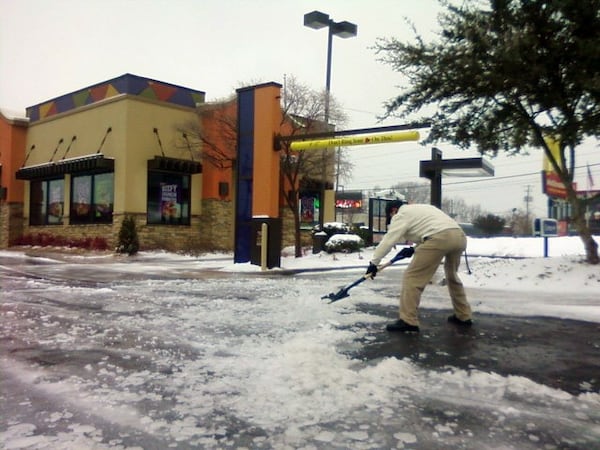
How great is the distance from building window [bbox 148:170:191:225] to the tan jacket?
63.2 feet

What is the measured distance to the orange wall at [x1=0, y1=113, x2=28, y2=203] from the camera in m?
28.5

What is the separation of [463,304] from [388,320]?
0.91 meters

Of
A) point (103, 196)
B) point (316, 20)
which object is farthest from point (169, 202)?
point (316, 20)

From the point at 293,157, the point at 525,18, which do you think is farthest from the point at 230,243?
the point at 525,18

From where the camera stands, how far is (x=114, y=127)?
23.0m

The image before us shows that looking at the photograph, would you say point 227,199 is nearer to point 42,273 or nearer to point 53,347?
point 42,273

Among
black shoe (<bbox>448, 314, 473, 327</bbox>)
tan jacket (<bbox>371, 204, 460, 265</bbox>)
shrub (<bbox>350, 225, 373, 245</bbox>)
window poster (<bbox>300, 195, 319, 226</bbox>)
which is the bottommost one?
black shoe (<bbox>448, 314, 473, 327</bbox>)

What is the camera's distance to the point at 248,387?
370 cm

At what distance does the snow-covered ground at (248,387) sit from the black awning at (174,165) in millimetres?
15735

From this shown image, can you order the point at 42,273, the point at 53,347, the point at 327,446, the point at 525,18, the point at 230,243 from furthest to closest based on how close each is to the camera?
the point at 230,243, the point at 42,273, the point at 525,18, the point at 53,347, the point at 327,446

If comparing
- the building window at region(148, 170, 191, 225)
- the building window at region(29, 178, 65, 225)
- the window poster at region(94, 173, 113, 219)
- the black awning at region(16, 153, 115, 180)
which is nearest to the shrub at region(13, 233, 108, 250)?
the building window at region(29, 178, 65, 225)

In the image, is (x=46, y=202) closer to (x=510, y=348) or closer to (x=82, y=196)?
(x=82, y=196)

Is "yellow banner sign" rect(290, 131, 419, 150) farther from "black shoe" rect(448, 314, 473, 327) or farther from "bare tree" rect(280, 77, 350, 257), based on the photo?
"black shoe" rect(448, 314, 473, 327)

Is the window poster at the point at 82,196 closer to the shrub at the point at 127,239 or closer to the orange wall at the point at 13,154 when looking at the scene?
the shrub at the point at 127,239
